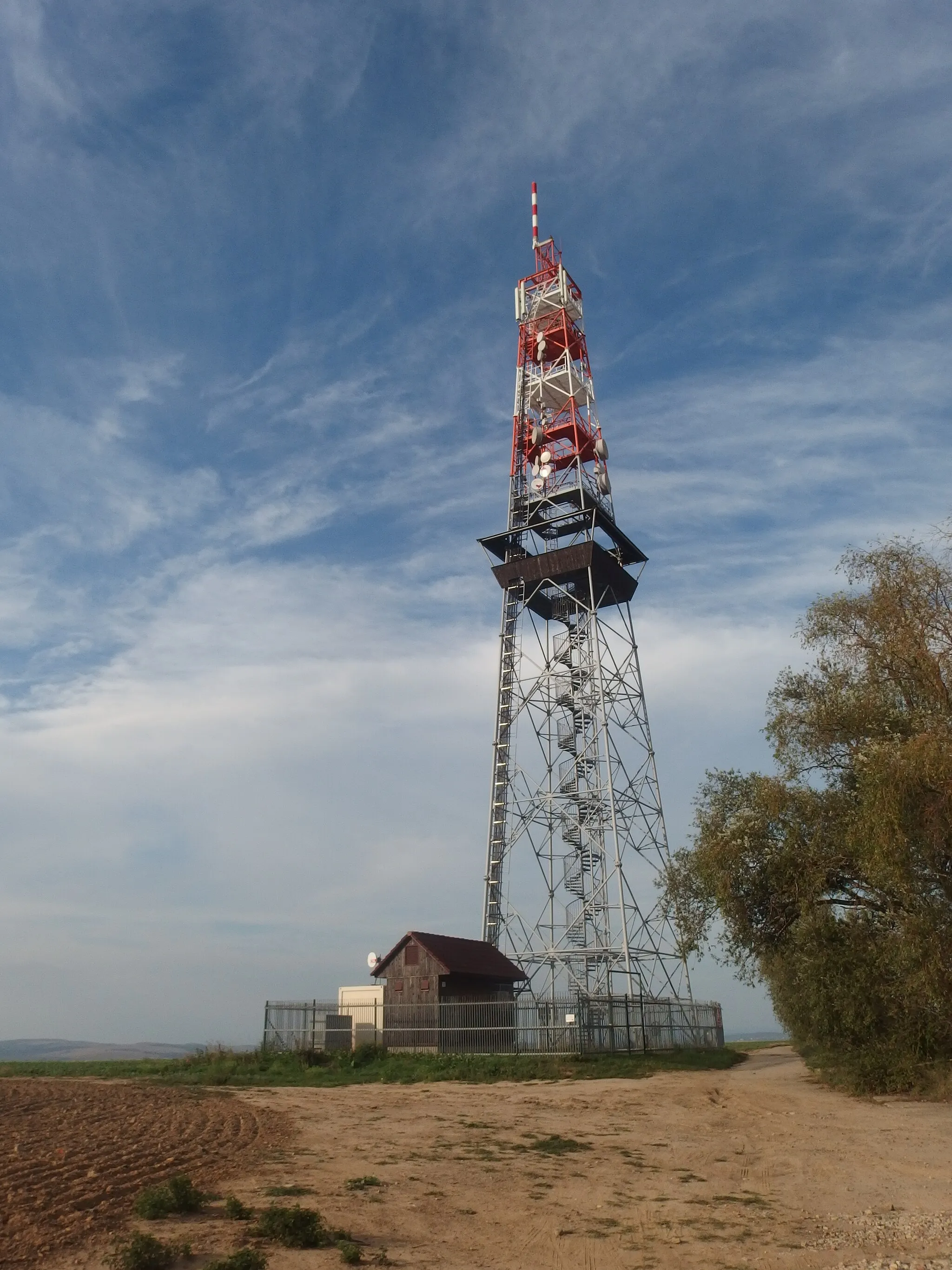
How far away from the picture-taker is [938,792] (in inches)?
733

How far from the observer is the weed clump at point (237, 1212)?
945 cm

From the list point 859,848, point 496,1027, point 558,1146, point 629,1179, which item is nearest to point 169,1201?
point 629,1179

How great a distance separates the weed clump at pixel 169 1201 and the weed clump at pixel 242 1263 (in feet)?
4.86

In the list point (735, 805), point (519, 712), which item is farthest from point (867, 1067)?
point (519, 712)

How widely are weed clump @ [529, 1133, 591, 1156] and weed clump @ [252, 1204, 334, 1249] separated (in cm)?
601

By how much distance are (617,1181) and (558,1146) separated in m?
2.67

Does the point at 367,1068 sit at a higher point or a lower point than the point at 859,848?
lower

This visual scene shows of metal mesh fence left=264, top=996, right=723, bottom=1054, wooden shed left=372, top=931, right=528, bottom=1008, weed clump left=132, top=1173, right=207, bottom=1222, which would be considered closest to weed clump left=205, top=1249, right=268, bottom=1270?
weed clump left=132, top=1173, right=207, bottom=1222

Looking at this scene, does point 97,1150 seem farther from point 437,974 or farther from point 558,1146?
point 437,974

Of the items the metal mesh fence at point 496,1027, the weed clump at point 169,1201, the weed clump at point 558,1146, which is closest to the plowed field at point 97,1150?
the weed clump at point 169,1201

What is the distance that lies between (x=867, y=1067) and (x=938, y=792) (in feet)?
22.8

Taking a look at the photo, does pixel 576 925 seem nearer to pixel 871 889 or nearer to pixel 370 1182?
pixel 871 889

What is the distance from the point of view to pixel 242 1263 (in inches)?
306

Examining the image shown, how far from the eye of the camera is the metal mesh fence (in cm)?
2908
